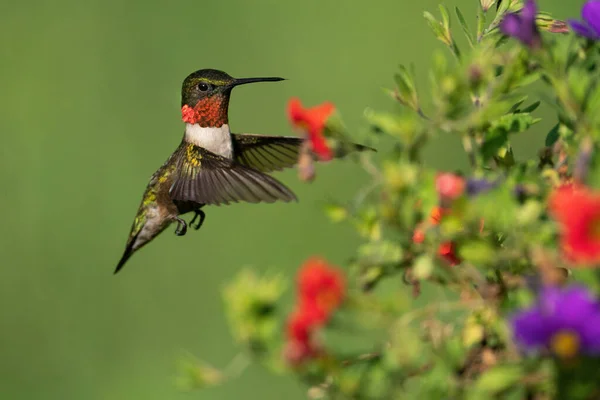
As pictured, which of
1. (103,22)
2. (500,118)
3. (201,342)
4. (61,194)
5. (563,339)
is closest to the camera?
(563,339)

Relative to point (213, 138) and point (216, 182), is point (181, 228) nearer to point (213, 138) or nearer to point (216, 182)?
point (213, 138)

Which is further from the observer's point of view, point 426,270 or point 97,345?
point 97,345

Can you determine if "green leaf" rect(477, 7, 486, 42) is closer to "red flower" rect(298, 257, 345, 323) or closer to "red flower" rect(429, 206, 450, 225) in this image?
"red flower" rect(429, 206, 450, 225)

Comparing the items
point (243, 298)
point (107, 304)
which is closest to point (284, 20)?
point (107, 304)

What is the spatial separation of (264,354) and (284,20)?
19.7 ft

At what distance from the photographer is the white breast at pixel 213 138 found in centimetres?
347

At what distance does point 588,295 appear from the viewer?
3.89 feet

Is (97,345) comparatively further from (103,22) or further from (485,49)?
(485,49)

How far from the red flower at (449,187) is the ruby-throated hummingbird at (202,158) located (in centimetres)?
167

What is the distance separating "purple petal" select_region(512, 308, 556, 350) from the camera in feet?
3.86

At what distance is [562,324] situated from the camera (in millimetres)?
1163

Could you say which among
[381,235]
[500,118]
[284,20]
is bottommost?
[381,235]

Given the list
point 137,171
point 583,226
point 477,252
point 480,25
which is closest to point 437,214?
point 477,252

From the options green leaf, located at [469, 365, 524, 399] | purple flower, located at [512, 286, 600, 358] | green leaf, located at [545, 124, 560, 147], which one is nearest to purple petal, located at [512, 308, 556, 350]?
purple flower, located at [512, 286, 600, 358]
